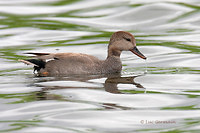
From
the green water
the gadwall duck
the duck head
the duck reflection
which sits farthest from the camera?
the duck head

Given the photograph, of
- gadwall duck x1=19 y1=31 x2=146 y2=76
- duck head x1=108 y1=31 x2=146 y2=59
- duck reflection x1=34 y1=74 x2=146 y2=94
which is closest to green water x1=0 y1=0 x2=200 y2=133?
duck reflection x1=34 y1=74 x2=146 y2=94

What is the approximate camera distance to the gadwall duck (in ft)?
39.9

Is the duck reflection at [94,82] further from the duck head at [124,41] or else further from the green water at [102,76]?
the duck head at [124,41]

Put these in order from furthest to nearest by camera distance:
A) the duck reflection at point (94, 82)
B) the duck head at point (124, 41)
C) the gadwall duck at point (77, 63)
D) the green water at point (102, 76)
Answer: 1. the duck head at point (124, 41)
2. the gadwall duck at point (77, 63)
3. the duck reflection at point (94, 82)
4. the green water at point (102, 76)

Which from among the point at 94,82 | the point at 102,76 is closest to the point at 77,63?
the point at 102,76

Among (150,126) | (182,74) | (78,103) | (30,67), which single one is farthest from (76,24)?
(150,126)

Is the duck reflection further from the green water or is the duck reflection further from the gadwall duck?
the gadwall duck

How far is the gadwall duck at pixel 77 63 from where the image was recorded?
1216cm

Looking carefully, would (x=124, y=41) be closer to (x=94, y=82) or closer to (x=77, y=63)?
(x=77, y=63)

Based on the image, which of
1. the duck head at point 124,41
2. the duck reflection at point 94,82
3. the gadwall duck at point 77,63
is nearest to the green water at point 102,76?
the duck reflection at point 94,82

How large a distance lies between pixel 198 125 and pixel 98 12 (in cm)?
1303

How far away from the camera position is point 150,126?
322 inches

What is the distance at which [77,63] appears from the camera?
12.1m

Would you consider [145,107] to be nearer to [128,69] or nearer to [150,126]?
[150,126]
